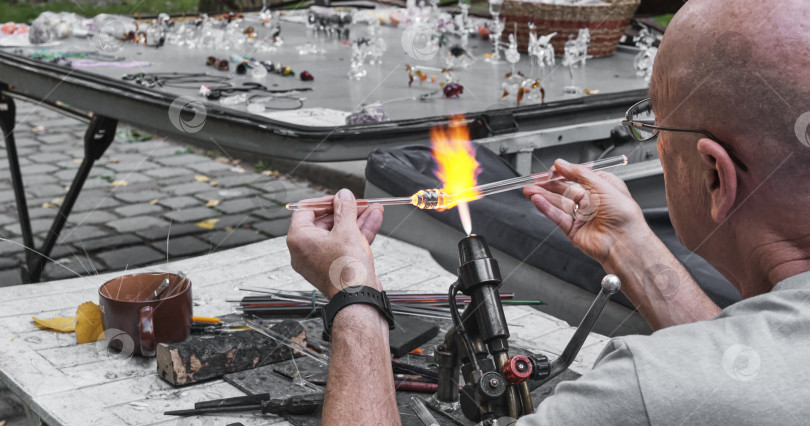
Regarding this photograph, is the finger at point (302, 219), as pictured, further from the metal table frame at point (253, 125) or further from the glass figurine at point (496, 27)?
the glass figurine at point (496, 27)

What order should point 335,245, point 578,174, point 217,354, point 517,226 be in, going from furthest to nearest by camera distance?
point 517,226, point 578,174, point 217,354, point 335,245

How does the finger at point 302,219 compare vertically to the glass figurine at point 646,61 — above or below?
above

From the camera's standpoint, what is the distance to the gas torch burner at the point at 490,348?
143cm

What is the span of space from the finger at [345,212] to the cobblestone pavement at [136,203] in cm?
248

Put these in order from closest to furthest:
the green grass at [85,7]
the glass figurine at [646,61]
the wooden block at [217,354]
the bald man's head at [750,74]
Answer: the bald man's head at [750,74] < the wooden block at [217,354] < the glass figurine at [646,61] < the green grass at [85,7]

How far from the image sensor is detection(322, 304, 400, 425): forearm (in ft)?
4.65

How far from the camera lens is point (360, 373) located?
1.46 meters

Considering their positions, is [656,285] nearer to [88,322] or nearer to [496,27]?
[88,322]

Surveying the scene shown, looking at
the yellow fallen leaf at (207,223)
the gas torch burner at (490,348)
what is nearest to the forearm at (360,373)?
the gas torch burner at (490,348)

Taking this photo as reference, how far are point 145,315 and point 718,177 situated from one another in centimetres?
129

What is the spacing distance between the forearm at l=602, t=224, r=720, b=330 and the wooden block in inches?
30.8

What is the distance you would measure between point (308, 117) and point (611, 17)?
2.34m

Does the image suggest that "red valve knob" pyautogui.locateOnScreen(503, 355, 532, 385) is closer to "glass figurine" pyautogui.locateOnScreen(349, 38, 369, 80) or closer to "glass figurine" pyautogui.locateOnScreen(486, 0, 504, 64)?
"glass figurine" pyautogui.locateOnScreen(349, 38, 369, 80)

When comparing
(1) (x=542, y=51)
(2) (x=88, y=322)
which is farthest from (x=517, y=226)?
(1) (x=542, y=51)
